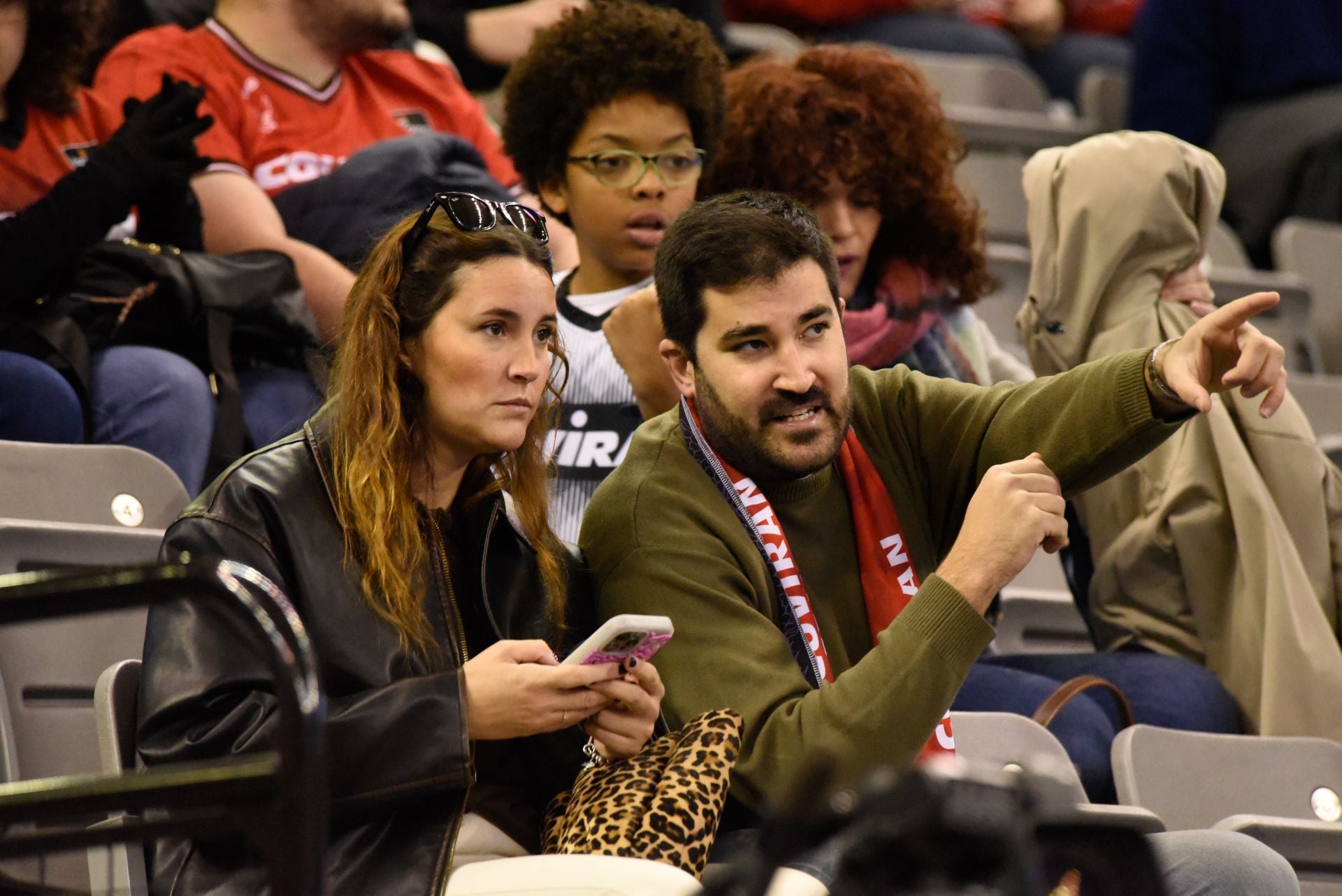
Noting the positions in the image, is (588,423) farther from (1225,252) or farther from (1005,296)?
(1225,252)

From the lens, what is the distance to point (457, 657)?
1.89 m

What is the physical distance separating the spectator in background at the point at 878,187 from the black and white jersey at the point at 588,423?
450 mm

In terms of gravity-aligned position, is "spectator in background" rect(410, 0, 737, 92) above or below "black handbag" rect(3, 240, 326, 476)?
above

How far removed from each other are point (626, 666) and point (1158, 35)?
346 cm

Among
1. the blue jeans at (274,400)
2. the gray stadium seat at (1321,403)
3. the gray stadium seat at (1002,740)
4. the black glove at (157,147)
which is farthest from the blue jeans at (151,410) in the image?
the gray stadium seat at (1321,403)

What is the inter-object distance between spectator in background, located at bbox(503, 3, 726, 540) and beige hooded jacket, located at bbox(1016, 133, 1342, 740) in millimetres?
655

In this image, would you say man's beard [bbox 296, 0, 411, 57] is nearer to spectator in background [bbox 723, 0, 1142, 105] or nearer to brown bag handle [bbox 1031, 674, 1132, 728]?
brown bag handle [bbox 1031, 674, 1132, 728]

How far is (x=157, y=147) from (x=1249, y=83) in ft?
10.4

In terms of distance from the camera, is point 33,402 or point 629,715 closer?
point 629,715

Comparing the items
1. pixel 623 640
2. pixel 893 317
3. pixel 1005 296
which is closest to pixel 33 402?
pixel 623 640

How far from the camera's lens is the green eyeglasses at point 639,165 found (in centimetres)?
282

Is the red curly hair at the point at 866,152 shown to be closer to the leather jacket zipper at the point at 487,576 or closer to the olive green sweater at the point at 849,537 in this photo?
the olive green sweater at the point at 849,537

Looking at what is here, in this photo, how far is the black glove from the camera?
8.85 feet

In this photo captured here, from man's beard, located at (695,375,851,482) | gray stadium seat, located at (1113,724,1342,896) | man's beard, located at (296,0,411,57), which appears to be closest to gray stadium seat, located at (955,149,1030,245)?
man's beard, located at (296,0,411,57)
